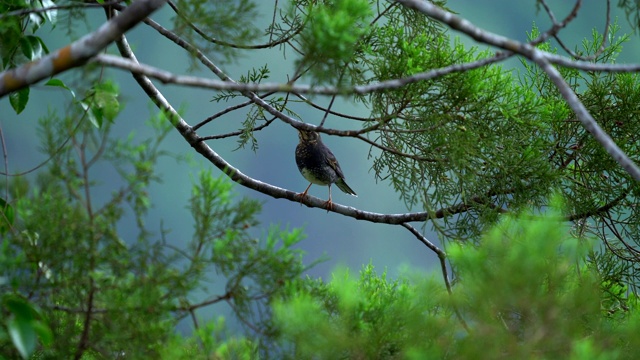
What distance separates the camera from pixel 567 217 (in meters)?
2.09

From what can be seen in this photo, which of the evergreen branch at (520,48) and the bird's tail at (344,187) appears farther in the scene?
the bird's tail at (344,187)

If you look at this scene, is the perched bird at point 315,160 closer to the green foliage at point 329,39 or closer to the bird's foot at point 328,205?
the bird's foot at point 328,205

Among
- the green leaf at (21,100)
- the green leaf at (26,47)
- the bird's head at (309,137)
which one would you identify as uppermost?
the bird's head at (309,137)

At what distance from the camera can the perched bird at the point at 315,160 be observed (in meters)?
2.62

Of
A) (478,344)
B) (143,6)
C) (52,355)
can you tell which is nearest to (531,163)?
(478,344)

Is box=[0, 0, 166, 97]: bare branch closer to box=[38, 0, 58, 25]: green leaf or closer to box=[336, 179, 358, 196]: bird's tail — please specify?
box=[38, 0, 58, 25]: green leaf

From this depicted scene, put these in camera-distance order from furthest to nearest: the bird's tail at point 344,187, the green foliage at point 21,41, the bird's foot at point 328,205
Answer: the bird's tail at point 344,187
the bird's foot at point 328,205
the green foliage at point 21,41

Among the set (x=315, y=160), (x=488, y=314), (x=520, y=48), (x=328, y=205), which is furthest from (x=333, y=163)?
(x=488, y=314)

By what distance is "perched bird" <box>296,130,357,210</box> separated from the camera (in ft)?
8.61

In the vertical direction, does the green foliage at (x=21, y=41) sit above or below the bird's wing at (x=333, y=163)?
below

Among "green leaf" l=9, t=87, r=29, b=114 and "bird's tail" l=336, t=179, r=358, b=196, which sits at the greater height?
"bird's tail" l=336, t=179, r=358, b=196

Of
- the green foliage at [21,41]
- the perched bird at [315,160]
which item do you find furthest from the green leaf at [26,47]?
the perched bird at [315,160]

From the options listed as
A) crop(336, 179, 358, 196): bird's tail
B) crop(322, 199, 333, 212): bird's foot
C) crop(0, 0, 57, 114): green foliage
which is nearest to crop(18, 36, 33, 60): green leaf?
crop(0, 0, 57, 114): green foliage

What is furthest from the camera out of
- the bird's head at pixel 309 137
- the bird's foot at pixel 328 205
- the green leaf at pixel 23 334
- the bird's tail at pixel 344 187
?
the bird's tail at pixel 344 187
